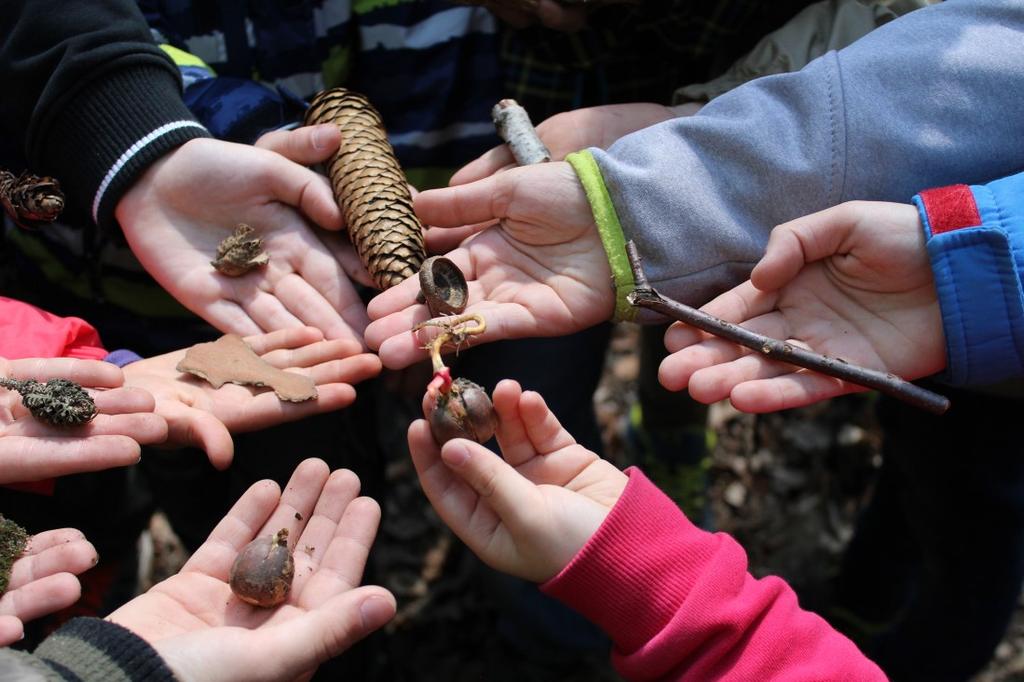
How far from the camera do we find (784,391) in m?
2.33

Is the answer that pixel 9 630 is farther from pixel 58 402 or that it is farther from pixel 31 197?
pixel 31 197

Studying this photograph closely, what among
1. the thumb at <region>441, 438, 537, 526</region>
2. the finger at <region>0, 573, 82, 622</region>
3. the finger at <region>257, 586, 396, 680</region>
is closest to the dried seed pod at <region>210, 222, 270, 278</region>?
the finger at <region>0, 573, 82, 622</region>

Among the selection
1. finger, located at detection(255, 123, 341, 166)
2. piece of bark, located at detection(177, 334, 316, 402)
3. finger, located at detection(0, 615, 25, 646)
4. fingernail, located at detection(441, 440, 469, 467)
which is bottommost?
finger, located at detection(0, 615, 25, 646)

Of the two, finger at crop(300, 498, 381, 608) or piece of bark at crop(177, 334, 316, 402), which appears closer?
finger at crop(300, 498, 381, 608)

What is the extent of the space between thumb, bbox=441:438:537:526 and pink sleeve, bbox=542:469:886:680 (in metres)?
0.20

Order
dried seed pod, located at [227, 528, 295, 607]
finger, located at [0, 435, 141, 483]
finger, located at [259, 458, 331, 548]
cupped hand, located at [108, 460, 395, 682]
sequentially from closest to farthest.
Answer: cupped hand, located at [108, 460, 395, 682]
dried seed pod, located at [227, 528, 295, 607]
finger, located at [0, 435, 141, 483]
finger, located at [259, 458, 331, 548]

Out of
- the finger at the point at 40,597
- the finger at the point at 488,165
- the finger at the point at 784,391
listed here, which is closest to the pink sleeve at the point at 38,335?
the finger at the point at 40,597

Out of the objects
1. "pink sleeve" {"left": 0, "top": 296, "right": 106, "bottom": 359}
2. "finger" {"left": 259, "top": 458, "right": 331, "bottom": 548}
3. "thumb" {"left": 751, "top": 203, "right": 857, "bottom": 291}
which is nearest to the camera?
"finger" {"left": 259, "top": 458, "right": 331, "bottom": 548}

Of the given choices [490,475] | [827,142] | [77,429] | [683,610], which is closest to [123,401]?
[77,429]

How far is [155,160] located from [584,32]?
157cm

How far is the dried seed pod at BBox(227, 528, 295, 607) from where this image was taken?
6.63 ft

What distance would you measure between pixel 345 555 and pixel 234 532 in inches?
12.9

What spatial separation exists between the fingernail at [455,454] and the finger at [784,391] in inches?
32.6

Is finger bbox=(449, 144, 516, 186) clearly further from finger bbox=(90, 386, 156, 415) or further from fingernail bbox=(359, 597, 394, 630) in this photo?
fingernail bbox=(359, 597, 394, 630)
